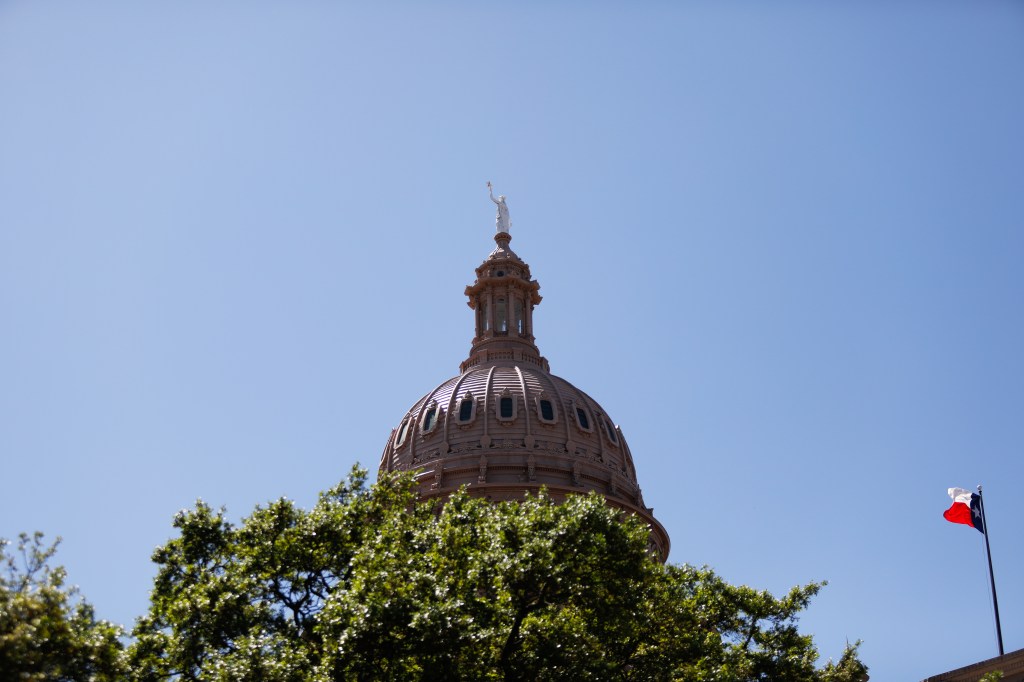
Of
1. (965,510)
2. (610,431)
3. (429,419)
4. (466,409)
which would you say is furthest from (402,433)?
(965,510)

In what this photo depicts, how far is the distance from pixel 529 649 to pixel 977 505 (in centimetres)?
2374

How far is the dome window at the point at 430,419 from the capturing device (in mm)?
79188

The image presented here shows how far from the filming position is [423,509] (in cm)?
3741

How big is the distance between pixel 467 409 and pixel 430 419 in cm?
349

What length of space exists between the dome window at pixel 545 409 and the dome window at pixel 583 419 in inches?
87.4

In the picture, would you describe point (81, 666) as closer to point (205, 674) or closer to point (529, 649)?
point (205, 674)

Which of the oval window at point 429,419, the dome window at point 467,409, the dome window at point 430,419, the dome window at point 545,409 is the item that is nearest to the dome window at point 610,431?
the dome window at point 545,409

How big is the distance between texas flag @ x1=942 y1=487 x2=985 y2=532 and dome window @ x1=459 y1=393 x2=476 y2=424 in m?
39.2

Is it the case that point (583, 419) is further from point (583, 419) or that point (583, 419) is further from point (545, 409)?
point (545, 409)

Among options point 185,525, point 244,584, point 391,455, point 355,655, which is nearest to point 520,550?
point 355,655

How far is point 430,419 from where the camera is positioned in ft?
264

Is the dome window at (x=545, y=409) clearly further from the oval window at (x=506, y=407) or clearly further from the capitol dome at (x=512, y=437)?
the oval window at (x=506, y=407)

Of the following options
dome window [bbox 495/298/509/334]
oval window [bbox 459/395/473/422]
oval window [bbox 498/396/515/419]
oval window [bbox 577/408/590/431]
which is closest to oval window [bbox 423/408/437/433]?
oval window [bbox 459/395/473/422]

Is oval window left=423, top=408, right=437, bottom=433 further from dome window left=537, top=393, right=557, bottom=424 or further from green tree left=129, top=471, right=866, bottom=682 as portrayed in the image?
green tree left=129, top=471, right=866, bottom=682
